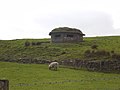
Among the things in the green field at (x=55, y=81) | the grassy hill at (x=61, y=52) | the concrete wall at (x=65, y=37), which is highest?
the concrete wall at (x=65, y=37)

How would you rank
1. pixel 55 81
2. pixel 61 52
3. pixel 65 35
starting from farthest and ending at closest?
pixel 65 35, pixel 61 52, pixel 55 81

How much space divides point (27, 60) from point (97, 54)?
1531 cm

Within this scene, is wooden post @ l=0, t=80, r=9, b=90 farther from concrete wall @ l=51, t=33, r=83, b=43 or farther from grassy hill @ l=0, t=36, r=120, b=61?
concrete wall @ l=51, t=33, r=83, b=43

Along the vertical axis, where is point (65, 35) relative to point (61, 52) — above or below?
above

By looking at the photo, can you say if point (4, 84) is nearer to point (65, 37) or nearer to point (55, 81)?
point (55, 81)

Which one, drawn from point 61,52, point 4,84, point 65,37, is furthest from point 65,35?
point 4,84

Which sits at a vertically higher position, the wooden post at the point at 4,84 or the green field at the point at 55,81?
the wooden post at the point at 4,84

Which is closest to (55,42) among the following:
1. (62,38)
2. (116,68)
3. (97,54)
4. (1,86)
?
(62,38)

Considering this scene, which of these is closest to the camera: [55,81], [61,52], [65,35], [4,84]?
[4,84]

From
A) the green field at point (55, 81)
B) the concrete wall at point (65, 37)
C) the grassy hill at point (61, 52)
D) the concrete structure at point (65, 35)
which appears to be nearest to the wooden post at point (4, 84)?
the green field at point (55, 81)

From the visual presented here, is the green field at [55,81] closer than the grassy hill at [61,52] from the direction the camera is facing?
Yes

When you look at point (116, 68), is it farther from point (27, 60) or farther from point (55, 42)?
point (55, 42)

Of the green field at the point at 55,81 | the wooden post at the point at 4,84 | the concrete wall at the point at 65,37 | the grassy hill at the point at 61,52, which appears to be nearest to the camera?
the wooden post at the point at 4,84

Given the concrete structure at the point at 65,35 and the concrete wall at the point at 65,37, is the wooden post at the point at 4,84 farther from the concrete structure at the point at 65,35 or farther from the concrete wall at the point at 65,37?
the concrete wall at the point at 65,37
